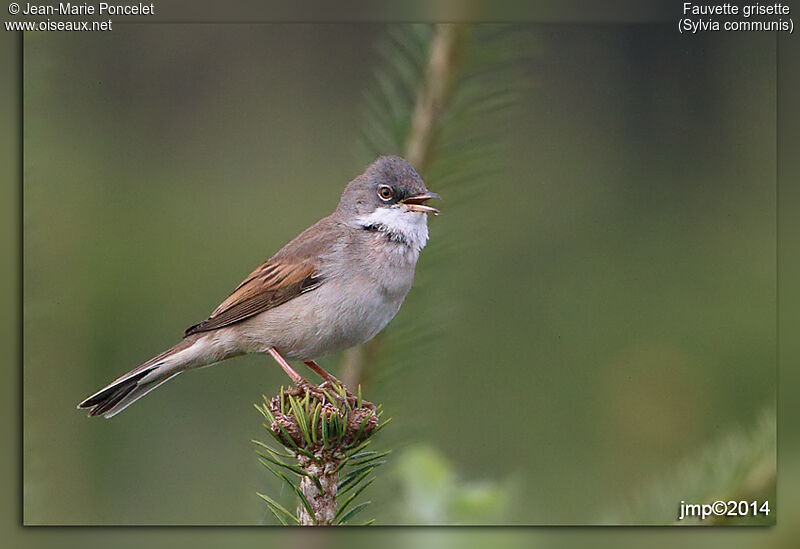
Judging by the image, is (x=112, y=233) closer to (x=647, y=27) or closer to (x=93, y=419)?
(x=93, y=419)

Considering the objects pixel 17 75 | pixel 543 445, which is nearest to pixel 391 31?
pixel 17 75

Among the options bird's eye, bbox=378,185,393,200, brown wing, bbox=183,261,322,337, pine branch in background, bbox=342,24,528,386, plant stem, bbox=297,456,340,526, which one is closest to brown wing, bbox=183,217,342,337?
brown wing, bbox=183,261,322,337

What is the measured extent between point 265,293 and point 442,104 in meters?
1.62

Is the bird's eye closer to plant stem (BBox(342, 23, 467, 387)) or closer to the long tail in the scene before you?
plant stem (BBox(342, 23, 467, 387))

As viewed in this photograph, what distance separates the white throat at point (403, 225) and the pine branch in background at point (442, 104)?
70 centimetres

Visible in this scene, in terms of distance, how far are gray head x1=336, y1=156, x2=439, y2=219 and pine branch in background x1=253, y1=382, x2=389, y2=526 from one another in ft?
3.31

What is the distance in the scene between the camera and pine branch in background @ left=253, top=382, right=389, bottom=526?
3928 millimetres

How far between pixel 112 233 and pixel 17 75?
101cm

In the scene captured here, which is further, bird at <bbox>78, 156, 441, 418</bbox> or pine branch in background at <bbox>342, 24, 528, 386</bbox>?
bird at <bbox>78, 156, 441, 418</bbox>

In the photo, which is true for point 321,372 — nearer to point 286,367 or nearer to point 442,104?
point 286,367

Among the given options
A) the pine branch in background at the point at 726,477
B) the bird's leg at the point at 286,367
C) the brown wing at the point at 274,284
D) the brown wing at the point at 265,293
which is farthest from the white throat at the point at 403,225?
the pine branch in background at the point at 726,477

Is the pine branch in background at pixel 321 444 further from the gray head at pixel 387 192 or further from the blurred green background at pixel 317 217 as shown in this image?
the gray head at pixel 387 192

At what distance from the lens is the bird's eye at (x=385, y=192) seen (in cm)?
490

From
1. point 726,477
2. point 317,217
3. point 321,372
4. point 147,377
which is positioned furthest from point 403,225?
point 726,477
